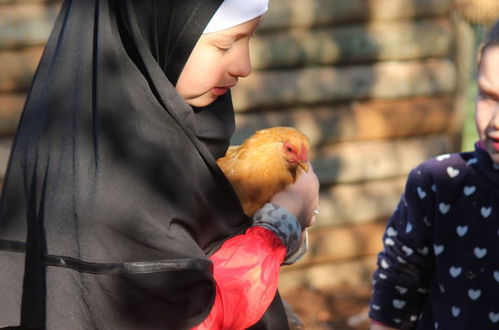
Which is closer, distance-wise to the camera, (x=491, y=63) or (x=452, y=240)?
(x=491, y=63)

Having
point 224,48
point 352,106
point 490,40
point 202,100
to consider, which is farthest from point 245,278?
point 352,106

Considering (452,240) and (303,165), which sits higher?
(303,165)

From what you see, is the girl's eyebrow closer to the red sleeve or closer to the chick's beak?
the chick's beak

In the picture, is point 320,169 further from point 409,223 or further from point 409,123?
point 409,223

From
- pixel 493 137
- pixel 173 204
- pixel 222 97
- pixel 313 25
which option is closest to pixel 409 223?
pixel 493 137

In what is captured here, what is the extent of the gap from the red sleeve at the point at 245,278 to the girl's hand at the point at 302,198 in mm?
127

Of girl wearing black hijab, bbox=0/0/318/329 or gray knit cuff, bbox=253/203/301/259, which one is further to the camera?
gray knit cuff, bbox=253/203/301/259

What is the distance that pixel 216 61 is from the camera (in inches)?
81.0

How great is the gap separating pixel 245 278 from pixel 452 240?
1023 millimetres

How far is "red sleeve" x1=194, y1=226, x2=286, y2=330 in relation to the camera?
2051mm

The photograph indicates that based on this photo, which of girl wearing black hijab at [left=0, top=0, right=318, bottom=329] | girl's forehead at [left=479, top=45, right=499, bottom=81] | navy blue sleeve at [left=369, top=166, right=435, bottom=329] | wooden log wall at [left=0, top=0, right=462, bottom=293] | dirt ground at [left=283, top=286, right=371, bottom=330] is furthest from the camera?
dirt ground at [left=283, top=286, right=371, bottom=330]

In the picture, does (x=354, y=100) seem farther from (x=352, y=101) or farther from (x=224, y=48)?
(x=224, y=48)

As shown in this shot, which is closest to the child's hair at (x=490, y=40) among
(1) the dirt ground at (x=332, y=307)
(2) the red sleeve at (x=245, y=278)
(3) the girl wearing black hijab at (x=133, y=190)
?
(3) the girl wearing black hijab at (x=133, y=190)

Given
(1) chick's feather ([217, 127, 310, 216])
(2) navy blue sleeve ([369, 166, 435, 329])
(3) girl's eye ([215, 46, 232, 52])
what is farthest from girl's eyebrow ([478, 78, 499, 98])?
(3) girl's eye ([215, 46, 232, 52])
